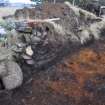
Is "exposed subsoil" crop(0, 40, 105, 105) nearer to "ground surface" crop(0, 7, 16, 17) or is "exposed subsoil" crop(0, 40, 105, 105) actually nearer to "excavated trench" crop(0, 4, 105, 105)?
"excavated trench" crop(0, 4, 105, 105)

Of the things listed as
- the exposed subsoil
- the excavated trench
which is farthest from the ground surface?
the exposed subsoil

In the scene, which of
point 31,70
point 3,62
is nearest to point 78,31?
point 31,70

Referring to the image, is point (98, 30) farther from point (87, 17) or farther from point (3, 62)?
point (3, 62)

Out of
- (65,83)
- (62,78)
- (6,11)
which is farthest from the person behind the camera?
(6,11)

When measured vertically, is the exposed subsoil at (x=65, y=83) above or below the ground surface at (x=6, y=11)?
below

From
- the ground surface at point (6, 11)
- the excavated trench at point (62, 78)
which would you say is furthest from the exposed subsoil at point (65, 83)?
the ground surface at point (6, 11)

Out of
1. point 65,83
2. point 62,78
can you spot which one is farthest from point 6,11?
point 65,83

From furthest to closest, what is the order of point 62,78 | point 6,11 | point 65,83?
point 6,11 < point 62,78 < point 65,83

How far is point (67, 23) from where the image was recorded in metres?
A: 8.31

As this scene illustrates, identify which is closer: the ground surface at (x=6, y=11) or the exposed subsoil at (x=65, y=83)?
the exposed subsoil at (x=65, y=83)

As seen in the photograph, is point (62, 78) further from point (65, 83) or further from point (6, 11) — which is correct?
point (6, 11)

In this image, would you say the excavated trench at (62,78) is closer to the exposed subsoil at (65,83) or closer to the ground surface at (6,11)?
the exposed subsoil at (65,83)

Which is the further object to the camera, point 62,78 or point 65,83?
point 62,78

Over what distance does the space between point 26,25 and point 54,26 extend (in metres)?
0.90
